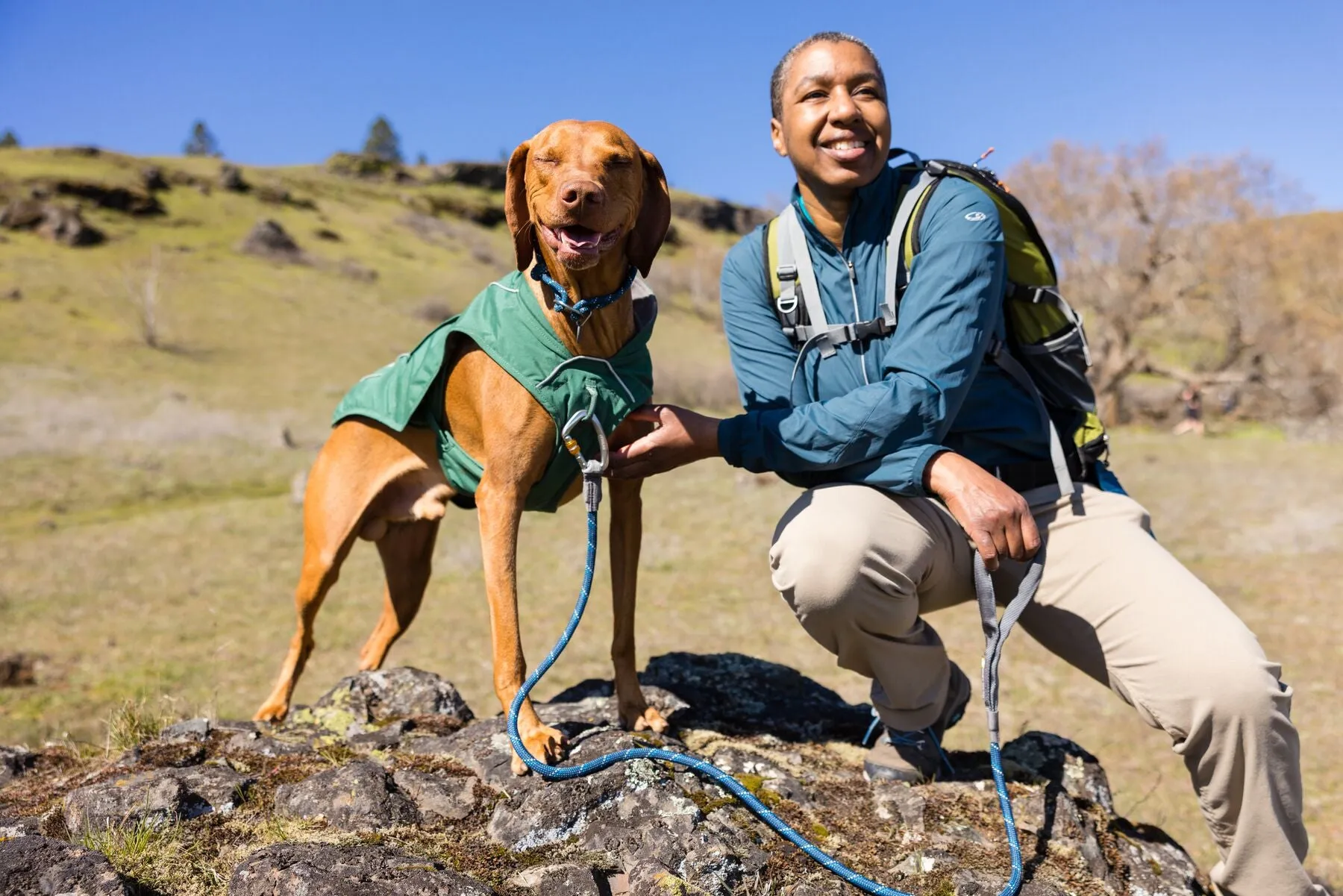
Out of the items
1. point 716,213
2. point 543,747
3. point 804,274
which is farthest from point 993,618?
point 716,213

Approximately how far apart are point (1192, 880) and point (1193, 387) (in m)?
22.0

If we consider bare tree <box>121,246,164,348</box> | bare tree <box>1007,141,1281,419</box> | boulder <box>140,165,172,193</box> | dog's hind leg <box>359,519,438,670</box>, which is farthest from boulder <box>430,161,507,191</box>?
dog's hind leg <box>359,519,438,670</box>

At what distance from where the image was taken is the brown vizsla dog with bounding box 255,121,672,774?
2604 mm

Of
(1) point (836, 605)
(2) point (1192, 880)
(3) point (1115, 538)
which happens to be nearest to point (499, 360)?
(1) point (836, 605)

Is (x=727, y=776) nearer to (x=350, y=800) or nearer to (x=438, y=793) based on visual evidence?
(x=438, y=793)

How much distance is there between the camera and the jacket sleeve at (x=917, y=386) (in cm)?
261

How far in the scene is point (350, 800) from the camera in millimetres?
2469

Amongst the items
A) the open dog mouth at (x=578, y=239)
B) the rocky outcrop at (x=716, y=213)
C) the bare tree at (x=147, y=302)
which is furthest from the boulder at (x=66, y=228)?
the rocky outcrop at (x=716, y=213)

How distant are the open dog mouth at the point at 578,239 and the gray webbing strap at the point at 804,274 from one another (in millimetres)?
655

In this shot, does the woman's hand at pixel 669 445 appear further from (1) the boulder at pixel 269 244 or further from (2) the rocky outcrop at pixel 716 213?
(2) the rocky outcrop at pixel 716 213

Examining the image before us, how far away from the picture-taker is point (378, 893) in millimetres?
1926

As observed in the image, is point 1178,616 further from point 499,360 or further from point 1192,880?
point 499,360

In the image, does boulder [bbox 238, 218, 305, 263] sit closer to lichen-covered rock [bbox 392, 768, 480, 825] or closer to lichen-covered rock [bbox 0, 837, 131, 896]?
lichen-covered rock [bbox 392, 768, 480, 825]

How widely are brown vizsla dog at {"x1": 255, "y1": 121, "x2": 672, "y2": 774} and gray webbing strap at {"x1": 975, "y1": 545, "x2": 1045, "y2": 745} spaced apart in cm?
109
